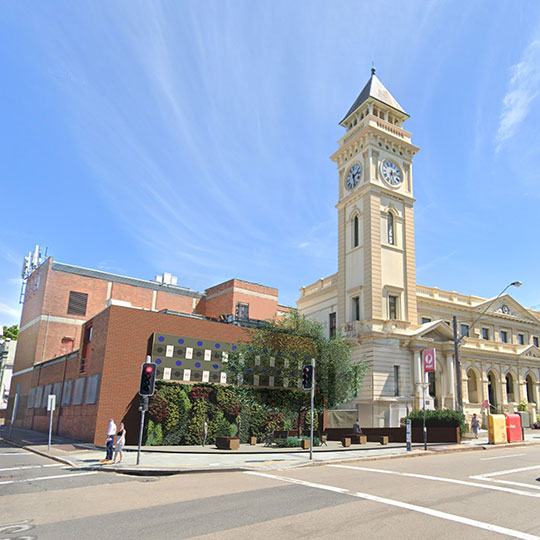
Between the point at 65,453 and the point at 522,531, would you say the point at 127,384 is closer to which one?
the point at 65,453

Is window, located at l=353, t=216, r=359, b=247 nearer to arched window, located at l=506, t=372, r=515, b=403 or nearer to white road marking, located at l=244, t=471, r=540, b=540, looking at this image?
arched window, located at l=506, t=372, r=515, b=403

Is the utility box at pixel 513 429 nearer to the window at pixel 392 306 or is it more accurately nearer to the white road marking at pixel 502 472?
the window at pixel 392 306

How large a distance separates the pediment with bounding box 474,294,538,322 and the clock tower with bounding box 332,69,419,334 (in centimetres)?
1307

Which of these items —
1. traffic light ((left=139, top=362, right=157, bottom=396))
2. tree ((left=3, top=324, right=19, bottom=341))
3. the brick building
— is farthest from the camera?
tree ((left=3, top=324, right=19, bottom=341))

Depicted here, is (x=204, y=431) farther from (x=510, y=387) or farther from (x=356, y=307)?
(x=510, y=387)

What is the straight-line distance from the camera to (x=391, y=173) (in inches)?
1762

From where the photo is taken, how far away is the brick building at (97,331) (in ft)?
81.4

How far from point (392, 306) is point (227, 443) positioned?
23610 mm

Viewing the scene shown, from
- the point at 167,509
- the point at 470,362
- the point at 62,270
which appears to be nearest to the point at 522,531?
the point at 167,509

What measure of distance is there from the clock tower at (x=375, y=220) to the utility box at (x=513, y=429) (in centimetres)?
1179

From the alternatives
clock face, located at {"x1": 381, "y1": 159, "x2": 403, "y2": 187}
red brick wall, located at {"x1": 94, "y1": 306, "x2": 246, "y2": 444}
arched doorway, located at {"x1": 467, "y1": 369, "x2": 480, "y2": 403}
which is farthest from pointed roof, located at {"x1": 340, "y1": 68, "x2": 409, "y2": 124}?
red brick wall, located at {"x1": 94, "y1": 306, "x2": 246, "y2": 444}

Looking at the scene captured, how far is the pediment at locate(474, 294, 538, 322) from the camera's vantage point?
1998 inches

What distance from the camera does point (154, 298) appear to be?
51.0 meters

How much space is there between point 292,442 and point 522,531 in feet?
55.3
